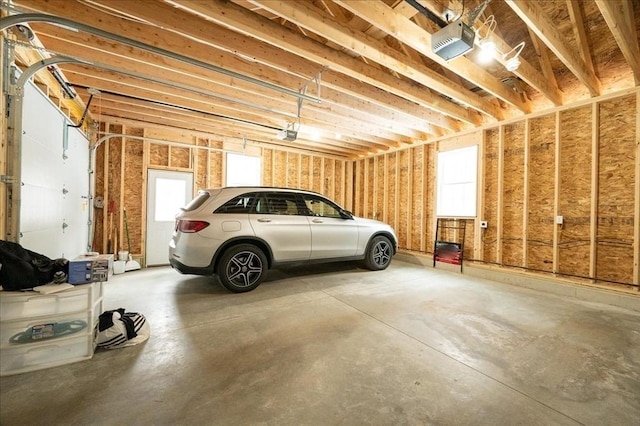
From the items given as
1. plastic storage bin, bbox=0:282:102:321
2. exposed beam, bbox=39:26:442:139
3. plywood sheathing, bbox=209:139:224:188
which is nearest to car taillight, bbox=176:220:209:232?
plastic storage bin, bbox=0:282:102:321

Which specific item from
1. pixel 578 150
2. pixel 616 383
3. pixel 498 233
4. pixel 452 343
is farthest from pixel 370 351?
pixel 578 150

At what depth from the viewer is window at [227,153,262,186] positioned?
6.20m

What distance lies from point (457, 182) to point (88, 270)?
6.11 meters

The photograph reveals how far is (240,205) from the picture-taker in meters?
3.67

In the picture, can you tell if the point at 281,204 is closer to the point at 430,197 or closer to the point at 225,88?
the point at 225,88

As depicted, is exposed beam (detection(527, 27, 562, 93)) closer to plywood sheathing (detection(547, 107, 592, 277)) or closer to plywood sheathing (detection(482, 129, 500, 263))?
plywood sheathing (detection(547, 107, 592, 277))

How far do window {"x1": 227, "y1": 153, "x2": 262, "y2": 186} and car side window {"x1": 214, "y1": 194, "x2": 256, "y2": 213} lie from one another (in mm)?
2730

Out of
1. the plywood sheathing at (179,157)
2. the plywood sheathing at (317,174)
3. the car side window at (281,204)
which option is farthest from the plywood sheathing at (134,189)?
the plywood sheathing at (317,174)

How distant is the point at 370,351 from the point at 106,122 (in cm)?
638

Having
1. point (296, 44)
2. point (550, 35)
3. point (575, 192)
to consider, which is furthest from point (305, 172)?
point (575, 192)

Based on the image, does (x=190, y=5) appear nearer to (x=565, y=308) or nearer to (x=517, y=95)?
(x=517, y=95)

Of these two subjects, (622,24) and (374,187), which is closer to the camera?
(622,24)

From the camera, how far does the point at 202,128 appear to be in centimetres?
550

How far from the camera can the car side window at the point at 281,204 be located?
3.90 metres
